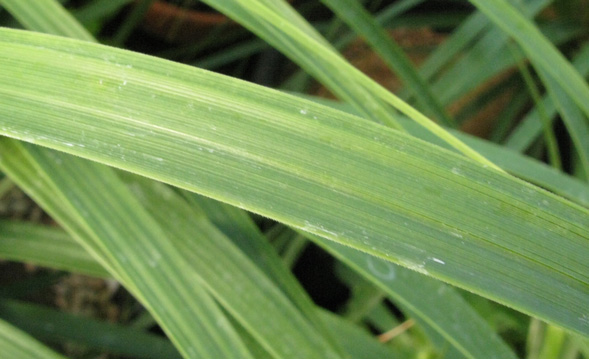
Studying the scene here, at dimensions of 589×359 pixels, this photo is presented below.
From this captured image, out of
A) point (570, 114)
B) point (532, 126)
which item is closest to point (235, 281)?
point (570, 114)

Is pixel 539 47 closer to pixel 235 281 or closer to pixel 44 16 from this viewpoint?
pixel 235 281

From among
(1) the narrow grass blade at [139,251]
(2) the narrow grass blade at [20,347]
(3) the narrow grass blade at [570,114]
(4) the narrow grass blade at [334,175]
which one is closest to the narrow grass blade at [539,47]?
(3) the narrow grass blade at [570,114]

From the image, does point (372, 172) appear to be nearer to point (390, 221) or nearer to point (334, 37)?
point (390, 221)

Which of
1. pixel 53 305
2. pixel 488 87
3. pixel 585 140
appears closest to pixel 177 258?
pixel 585 140

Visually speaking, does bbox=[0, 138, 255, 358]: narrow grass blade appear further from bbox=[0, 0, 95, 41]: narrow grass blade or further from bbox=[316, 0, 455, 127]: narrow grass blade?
bbox=[316, 0, 455, 127]: narrow grass blade

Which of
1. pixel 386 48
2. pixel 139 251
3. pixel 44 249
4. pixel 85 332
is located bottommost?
pixel 85 332

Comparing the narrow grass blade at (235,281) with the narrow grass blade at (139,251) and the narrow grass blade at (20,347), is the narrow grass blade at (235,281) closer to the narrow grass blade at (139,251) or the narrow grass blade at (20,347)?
the narrow grass blade at (139,251)

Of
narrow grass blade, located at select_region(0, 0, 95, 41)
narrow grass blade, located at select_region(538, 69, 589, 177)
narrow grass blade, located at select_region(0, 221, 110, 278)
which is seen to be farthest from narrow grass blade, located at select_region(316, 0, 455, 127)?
narrow grass blade, located at select_region(0, 221, 110, 278)
